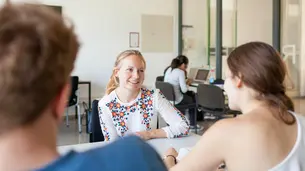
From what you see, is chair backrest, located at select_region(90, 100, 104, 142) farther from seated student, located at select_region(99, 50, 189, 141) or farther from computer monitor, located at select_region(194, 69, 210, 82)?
computer monitor, located at select_region(194, 69, 210, 82)

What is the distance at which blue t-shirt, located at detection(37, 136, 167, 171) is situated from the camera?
601 mm

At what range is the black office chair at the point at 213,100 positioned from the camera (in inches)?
187

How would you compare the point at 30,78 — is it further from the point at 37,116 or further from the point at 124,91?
the point at 124,91

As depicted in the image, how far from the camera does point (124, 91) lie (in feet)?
7.54

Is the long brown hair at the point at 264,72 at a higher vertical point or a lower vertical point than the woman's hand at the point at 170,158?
higher

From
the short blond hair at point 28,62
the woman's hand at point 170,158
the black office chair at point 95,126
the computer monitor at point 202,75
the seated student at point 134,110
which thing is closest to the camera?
the short blond hair at point 28,62

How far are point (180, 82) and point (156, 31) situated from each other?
210cm

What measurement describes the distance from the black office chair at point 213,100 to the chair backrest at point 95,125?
8.46 feet

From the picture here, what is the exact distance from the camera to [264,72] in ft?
4.27

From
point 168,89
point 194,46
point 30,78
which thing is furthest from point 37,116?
point 194,46

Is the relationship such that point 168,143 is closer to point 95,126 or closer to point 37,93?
point 95,126

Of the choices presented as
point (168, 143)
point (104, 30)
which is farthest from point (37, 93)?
point (104, 30)

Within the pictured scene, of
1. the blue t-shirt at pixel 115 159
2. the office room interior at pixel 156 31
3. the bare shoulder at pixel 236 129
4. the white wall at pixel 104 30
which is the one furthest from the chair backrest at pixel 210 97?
the blue t-shirt at pixel 115 159

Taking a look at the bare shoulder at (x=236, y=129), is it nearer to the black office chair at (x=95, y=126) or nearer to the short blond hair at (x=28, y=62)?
the short blond hair at (x=28, y=62)
